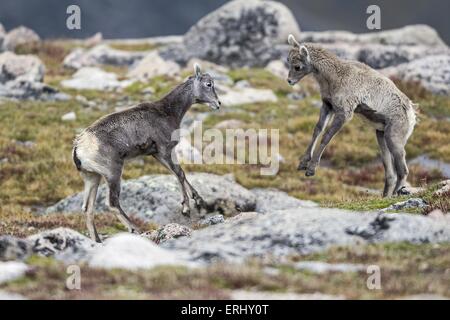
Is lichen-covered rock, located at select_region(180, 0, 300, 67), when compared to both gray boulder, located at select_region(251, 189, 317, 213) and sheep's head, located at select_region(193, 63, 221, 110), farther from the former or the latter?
sheep's head, located at select_region(193, 63, 221, 110)

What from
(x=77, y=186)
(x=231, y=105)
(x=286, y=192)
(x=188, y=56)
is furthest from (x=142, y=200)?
(x=188, y=56)

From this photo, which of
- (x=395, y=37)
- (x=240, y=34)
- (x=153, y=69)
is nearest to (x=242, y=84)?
(x=153, y=69)

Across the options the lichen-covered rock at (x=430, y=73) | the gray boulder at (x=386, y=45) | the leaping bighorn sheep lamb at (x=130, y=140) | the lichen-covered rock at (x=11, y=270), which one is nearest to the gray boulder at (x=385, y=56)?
the gray boulder at (x=386, y=45)

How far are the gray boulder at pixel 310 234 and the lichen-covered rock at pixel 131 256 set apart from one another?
504 mm

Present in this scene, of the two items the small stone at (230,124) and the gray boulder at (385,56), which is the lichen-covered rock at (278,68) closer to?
the gray boulder at (385,56)


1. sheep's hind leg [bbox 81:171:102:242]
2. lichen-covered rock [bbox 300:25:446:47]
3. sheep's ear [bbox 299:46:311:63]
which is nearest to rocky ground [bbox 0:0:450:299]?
sheep's hind leg [bbox 81:171:102:242]

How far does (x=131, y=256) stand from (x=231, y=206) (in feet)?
38.1

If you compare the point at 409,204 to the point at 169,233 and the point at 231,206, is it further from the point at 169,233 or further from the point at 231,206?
the point at 231,206

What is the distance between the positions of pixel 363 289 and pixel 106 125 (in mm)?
8010

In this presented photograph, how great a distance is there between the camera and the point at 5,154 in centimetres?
2694

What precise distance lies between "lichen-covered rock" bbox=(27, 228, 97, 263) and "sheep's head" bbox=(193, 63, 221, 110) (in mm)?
7222

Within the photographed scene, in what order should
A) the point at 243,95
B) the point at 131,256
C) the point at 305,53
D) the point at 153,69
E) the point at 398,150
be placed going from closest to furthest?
the point at 131,256 → the point at 398,150 → the point at 305,53 → the point at 243,95 → the point at 153,69

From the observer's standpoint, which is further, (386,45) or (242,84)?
(386,45)

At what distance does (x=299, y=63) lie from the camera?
1756cm
